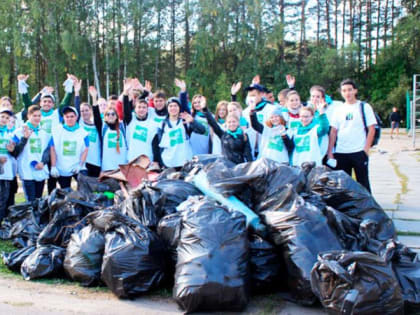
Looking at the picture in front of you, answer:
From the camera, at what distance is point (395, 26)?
36281mm

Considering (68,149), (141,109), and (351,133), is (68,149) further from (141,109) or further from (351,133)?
(351,133)

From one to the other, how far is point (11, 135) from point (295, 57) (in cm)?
3207

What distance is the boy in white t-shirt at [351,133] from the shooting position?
542cm

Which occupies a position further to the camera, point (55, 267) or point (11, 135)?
point (11, 135)

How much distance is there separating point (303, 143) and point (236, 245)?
2.42 meters

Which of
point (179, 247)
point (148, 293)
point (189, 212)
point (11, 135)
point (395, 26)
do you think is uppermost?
point (395, 26)

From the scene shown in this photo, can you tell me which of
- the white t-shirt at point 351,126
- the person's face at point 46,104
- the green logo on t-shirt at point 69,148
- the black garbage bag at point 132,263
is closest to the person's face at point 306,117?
the white t-shirt at point 351,126

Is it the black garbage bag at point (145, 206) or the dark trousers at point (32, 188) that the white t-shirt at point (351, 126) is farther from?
the dark trousers at point (32, 188)

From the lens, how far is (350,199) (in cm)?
430

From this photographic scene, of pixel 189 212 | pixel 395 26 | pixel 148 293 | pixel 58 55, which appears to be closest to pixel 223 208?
pixel 189 212

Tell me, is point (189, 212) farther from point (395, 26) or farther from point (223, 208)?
point (395, 26)

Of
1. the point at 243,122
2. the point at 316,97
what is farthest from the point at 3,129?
the point at 316,97

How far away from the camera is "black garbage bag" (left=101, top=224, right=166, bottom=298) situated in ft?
10.8

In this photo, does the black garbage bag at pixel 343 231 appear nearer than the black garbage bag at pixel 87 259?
Yes
